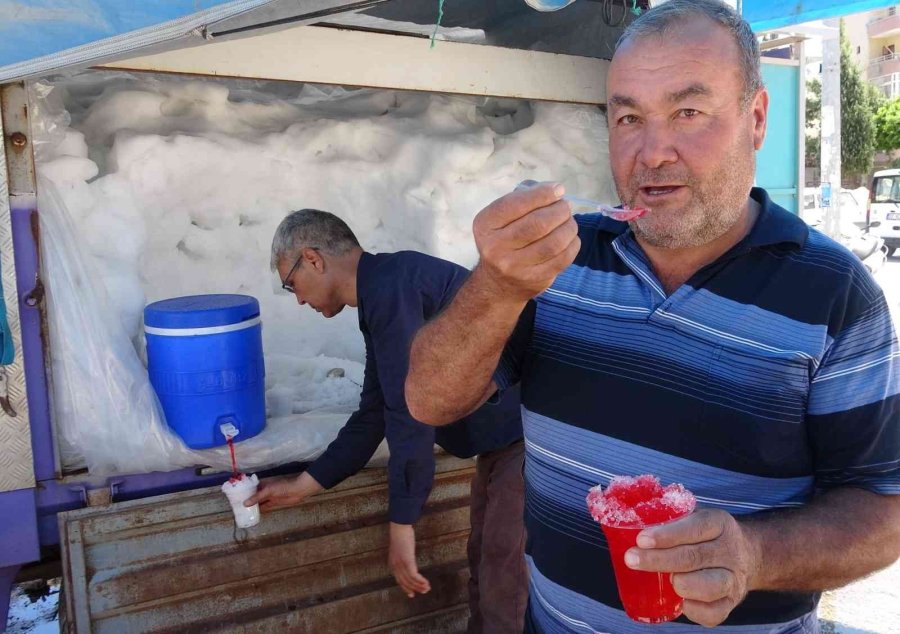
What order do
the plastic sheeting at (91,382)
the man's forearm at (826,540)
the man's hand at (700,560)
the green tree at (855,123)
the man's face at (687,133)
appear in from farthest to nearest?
the green tree at (855,123) < the plastic sheeting at (91,382) < the man's face at (687,133) < the man's forearm at (826,540) < the man's hand at (700,560)

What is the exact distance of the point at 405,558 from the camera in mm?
2467

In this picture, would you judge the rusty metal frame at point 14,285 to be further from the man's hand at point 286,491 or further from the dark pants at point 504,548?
the dark pants at point 504,548

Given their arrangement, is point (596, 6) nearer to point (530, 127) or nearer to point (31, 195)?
point (530, 127)

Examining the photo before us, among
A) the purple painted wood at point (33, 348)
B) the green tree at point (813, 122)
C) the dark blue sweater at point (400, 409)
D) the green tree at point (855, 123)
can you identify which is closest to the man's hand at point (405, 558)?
the dark blue sweater at point (400, 409)

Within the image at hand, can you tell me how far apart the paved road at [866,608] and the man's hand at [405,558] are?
6.15 feet

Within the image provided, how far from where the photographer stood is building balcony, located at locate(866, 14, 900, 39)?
35000 millimetres

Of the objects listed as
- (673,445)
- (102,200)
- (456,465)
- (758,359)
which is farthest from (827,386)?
(102,200)

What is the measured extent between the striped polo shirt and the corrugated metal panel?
1538 millimetres

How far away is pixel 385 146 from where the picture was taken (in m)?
3.85

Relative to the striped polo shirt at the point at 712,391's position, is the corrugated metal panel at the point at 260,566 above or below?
below

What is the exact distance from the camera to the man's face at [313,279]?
2.67 m

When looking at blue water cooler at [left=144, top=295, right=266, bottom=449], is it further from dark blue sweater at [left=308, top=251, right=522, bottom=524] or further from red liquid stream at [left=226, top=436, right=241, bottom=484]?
dark blue sweater at [left=308, top=251, right=522, bottom=524]

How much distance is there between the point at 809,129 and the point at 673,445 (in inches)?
1113

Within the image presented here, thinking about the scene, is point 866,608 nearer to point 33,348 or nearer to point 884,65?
point 33,348
